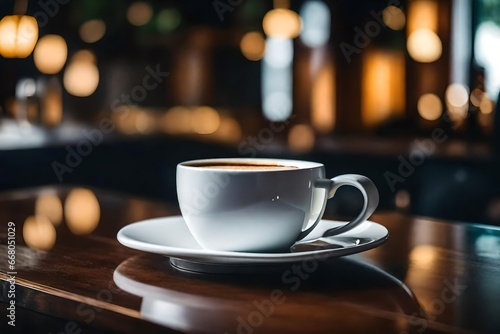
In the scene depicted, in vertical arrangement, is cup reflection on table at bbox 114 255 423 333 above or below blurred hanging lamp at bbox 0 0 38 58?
below

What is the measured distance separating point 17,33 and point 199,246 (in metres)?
3.77

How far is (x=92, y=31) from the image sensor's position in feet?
24.0

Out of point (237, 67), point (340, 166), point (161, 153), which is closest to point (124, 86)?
point (237, 67)

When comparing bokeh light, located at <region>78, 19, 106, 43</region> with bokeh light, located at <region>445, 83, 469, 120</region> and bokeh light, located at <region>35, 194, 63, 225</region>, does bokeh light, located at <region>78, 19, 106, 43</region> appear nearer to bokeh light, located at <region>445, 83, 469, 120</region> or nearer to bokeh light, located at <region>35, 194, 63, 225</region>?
bokeh light, located at <region>445, 83, 469, 120</region>

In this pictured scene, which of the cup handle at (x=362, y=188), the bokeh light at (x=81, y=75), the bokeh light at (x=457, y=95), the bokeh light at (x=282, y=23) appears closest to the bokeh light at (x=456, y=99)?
the bokeh light at (x=457, y=95)

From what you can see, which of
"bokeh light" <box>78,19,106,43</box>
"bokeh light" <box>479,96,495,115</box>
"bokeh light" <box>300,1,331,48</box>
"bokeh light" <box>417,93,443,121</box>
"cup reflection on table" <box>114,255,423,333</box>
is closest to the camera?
"cup reflection on table" <box>114,255,423,333</box>

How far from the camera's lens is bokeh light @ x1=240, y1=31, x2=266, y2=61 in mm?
7523

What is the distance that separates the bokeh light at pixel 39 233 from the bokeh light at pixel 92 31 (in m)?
6.51

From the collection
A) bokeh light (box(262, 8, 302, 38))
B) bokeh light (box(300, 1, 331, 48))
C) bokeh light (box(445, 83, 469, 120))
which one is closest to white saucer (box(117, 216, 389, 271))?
bokeh light (box(262, 8, 302, 38))

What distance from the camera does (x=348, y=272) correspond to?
71cm

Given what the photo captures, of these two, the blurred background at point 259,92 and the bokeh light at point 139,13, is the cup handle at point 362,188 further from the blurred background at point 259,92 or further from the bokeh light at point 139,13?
the bokeh light at point 139,13

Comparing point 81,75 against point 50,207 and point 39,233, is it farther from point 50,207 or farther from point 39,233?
point 39,233

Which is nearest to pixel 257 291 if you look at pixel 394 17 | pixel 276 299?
pixel 276 299

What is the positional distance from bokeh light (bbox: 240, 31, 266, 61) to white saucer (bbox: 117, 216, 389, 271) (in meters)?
6.80
